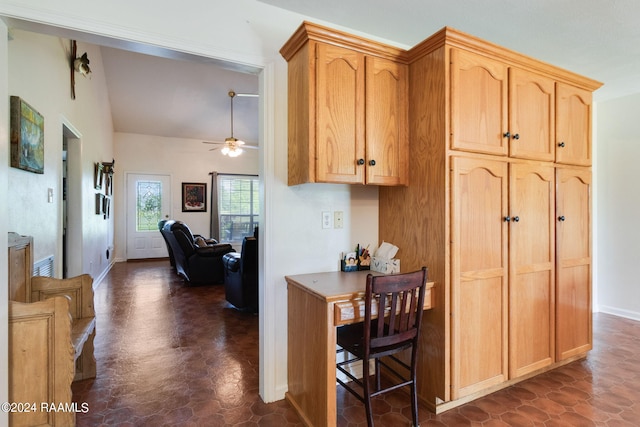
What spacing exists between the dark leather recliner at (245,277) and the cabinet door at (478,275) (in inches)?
92.5

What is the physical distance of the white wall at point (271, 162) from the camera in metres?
1.85

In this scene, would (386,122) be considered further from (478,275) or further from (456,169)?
(478,275)

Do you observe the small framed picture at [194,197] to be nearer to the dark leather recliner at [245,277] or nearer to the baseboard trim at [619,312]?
the dark leather recliner at [245,277]

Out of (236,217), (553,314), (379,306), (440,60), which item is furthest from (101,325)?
(236,217)

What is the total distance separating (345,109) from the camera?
2018 millimetres

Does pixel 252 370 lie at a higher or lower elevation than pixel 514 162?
lower

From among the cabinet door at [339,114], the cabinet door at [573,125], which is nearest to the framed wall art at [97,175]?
the cabinet door at [339,114]

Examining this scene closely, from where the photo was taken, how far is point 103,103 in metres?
6.02

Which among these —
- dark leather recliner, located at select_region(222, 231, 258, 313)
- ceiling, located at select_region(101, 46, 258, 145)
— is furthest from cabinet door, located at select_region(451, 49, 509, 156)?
ceiling, located at select_region(101, 46, 258, 145)

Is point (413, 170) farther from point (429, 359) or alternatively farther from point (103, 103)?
point (103, 103)

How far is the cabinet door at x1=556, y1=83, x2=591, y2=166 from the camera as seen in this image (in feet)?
8.28

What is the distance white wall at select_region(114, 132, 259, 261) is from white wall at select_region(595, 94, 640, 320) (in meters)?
7.14

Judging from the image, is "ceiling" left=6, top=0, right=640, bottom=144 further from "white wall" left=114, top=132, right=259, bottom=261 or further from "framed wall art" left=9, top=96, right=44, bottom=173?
"white wall" left=114, top=132, right=259, bottom=261

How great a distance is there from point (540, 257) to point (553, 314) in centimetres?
47
